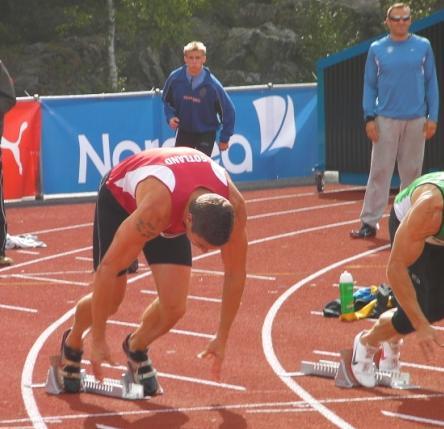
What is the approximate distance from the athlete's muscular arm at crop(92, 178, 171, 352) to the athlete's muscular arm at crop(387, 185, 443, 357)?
115 centimetres

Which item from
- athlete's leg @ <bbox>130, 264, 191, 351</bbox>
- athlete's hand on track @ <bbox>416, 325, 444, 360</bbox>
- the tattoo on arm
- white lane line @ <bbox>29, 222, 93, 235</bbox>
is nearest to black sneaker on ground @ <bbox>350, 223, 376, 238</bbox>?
white lane line @ <bbox>29, 222, 93, 235</bbox>

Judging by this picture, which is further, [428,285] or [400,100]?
[400,100]

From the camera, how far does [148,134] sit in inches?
736

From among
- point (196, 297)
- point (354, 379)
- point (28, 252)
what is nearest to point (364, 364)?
point (354, 379)

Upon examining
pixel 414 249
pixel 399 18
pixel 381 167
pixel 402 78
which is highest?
pixel 399 18

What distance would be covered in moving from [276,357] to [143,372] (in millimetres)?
1296

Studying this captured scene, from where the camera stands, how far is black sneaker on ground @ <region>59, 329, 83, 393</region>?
7.86 metres

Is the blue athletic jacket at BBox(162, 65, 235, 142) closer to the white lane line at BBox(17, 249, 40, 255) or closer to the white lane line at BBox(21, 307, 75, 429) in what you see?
the white lane line at BBox(17, 249, 40, 255)

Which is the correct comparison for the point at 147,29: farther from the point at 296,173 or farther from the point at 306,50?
the point at 296,173

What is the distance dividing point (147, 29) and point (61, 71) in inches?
105

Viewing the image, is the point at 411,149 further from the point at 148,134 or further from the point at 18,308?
the point at 148,134

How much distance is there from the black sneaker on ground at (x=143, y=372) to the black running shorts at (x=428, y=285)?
1.34m

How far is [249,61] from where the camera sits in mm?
36312

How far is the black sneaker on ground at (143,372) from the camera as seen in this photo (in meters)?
7.73
